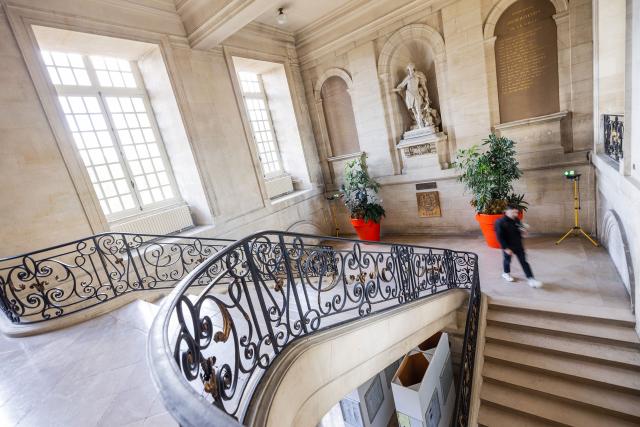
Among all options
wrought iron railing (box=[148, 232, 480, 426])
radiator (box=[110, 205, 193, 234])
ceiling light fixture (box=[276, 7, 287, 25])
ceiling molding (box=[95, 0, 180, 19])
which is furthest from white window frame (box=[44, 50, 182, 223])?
wrought iron railing (box=[148, 232, 480, 426])

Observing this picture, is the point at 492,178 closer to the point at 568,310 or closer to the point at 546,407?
the point at 568,310

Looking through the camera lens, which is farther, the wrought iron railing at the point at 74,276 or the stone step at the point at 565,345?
the stone step at the point at 565,345

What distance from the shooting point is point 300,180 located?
8.40m

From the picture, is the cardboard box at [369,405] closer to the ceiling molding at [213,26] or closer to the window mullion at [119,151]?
the window mullion at [119,151]

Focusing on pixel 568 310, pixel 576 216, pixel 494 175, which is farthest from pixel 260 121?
pixel 568 310

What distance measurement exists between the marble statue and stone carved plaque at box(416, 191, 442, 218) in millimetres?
1608

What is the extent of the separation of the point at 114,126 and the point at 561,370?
7551 millimetres

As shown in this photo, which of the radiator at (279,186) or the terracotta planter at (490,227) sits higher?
the radiator at (279,186)

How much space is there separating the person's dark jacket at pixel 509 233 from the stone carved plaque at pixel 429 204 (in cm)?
257

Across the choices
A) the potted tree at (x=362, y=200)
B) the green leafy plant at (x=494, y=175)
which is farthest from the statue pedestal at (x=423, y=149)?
the potted tree at (x=362, y=200)

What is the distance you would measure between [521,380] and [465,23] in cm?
618

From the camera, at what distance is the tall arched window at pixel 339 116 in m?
7.77

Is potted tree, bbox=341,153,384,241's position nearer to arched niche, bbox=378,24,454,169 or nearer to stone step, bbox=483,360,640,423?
arched niche, bbox=378,24,454,169

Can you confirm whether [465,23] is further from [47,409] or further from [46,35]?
[47,409]
